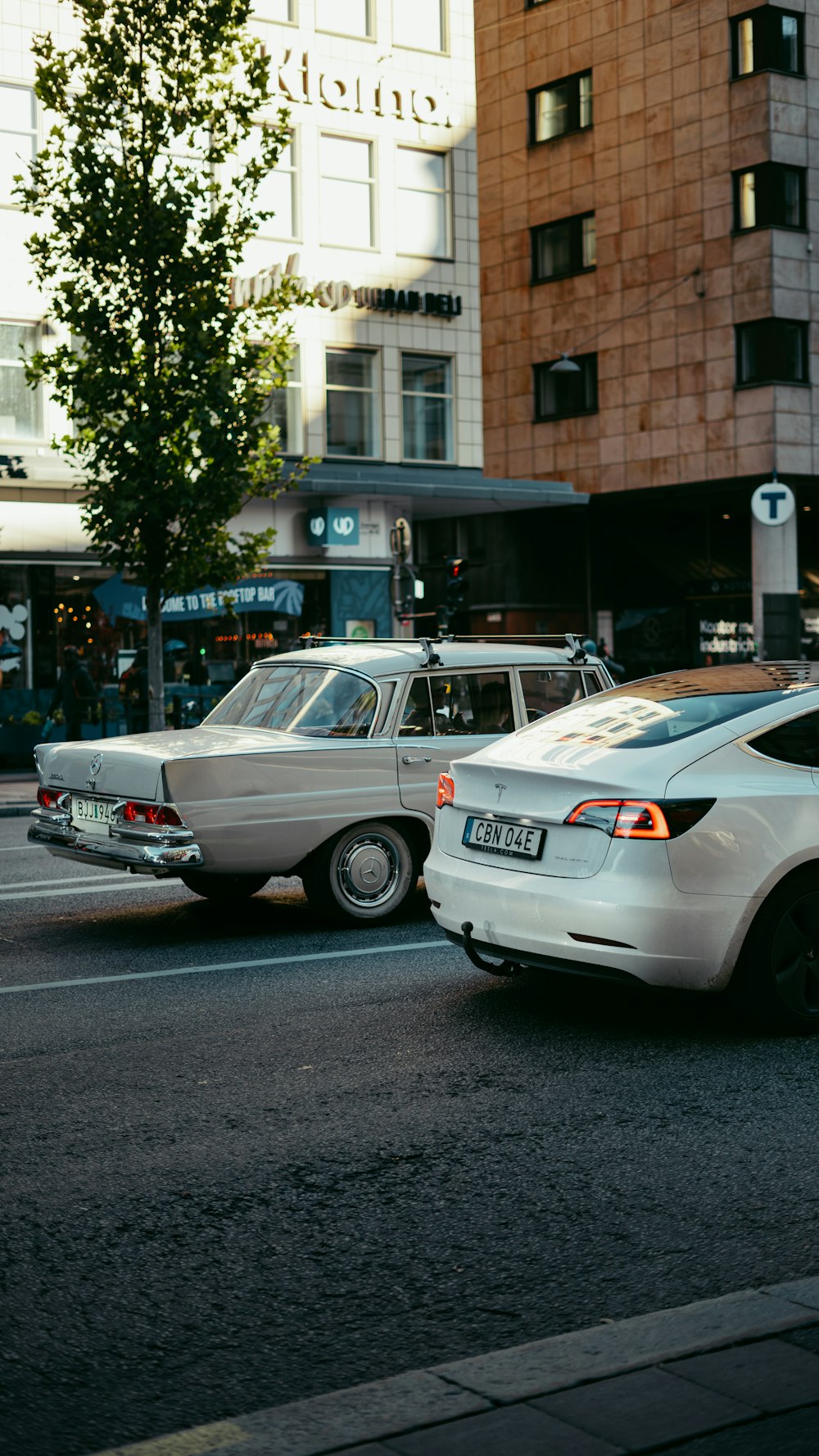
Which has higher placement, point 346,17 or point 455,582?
point 346,17

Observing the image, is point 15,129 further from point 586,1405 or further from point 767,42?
point 586,1405

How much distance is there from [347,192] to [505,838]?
2542cm

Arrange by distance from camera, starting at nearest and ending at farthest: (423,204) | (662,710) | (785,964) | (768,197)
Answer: (785,964) < (662,710) < (423,204) < (768,197)

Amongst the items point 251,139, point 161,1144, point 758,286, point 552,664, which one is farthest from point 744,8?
point 161,1144

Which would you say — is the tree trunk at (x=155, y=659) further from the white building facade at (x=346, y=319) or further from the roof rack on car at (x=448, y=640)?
the roof rack on car at (x=448, y=640)

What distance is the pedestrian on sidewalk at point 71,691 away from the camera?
23109mm

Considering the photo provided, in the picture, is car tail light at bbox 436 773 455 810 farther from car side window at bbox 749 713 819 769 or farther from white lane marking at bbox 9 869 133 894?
white lane marking at bbox 9 869 133 894

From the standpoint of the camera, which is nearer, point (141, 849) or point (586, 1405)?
point (586, 1405)

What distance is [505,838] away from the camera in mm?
6621

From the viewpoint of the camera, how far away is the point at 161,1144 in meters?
5.07

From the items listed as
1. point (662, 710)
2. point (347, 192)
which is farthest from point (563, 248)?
point (662, 710)

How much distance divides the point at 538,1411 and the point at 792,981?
11.2 ft

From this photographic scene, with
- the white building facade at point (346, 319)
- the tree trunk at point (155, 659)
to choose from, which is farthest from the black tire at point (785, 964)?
the white building facade at point (346, 319)

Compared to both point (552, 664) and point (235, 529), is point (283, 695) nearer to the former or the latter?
point (552, 664)
